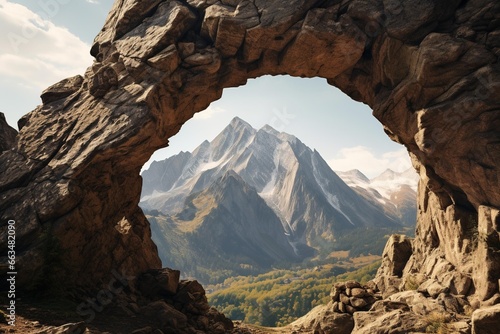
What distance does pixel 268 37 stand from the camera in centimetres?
3897

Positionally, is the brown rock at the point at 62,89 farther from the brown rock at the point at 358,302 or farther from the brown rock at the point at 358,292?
the brown rock at the point at 358,302

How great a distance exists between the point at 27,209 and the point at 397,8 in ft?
144

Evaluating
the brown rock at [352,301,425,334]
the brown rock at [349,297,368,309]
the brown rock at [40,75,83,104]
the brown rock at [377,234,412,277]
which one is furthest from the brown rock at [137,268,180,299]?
the brown rock at [377,234,412,277]

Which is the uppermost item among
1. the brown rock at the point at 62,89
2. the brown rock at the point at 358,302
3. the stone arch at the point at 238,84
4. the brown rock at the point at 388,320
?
the brown rock at the point at 62,89

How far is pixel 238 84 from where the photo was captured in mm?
44656

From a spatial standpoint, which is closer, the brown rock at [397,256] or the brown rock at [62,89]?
the brown rock at [62,89]

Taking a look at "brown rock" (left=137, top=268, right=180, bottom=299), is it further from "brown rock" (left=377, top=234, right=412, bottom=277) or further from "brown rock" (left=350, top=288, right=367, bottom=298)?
"brown rock" (left=377, top=234, right=412, bottom=277)

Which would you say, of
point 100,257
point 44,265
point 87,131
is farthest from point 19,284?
point 87,131

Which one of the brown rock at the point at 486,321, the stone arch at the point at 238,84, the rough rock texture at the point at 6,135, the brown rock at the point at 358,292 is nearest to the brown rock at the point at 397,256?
the stone arch at the point at 238,84

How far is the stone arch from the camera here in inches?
1224

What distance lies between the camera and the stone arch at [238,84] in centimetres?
3109

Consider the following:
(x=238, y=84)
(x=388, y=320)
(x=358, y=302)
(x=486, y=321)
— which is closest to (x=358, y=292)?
(x=358, y=302)

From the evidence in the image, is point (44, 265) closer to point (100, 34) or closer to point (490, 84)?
point (100, 34)

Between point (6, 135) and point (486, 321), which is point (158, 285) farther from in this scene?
point (486, 321)
